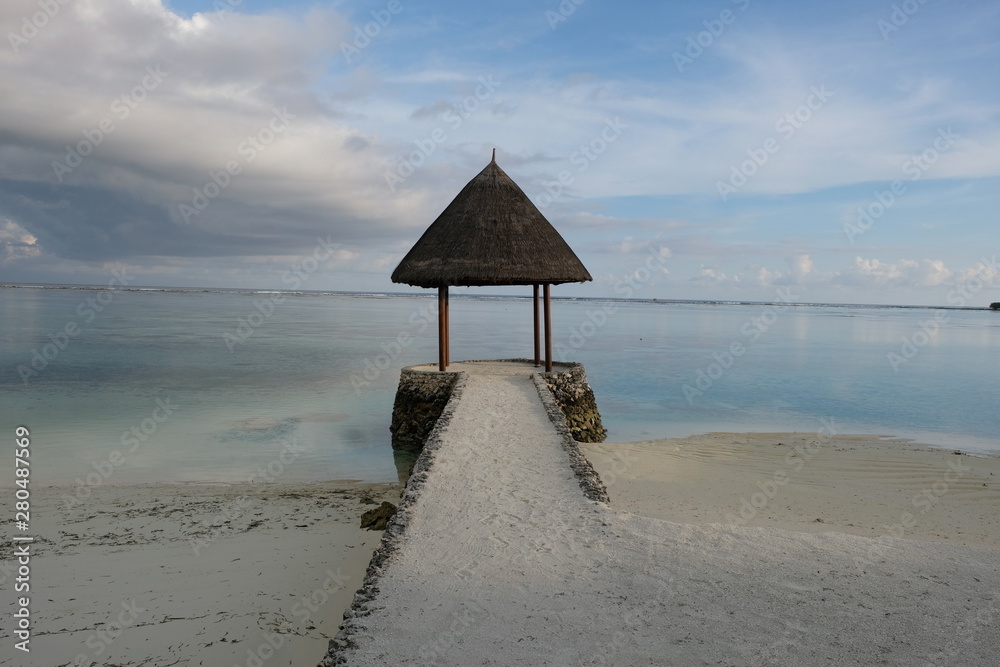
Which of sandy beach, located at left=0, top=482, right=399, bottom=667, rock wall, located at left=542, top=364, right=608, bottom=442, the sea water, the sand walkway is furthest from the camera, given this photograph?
rock wall, located at left=542, top=364, right=608, bottom=442

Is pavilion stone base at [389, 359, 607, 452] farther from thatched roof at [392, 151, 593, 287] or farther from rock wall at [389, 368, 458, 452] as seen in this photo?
thatched roof at [392, 151, 593, 287]

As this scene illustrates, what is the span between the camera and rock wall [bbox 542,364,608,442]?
36.2 ft

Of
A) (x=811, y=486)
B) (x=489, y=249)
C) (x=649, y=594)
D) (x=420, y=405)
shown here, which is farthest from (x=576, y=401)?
(x=649, y=594)

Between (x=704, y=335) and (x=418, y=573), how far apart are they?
38.8 meters

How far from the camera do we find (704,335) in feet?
133

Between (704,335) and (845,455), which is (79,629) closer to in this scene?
(845,455)

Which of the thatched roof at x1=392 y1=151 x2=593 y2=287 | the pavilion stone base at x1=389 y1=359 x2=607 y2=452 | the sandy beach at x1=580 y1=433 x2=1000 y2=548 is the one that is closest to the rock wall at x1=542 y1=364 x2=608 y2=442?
the pavilion stone base at x1=389 y1=359 x2=607 y2=452

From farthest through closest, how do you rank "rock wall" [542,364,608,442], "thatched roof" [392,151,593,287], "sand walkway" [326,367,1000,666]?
1. "rock wall" [542,364,608,442]
2. "thatched roof" [392,151,593,287]
3. "sand walkway" [326,367,1000,666]

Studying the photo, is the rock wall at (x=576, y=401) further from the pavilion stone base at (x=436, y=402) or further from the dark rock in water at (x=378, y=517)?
the dark rock in water at (x=378, y=517)

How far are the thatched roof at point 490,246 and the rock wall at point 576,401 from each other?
1687mm

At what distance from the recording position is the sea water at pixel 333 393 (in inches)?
420

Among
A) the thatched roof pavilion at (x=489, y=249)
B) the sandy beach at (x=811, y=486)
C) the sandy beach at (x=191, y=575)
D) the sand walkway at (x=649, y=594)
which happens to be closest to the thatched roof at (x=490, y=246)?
the thatched roof pavilion at (x=489, y=249)

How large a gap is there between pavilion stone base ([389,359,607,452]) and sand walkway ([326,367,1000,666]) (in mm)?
5392

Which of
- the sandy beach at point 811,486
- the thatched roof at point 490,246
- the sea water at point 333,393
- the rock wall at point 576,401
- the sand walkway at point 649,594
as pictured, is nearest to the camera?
the sand walkway at point 649,594
